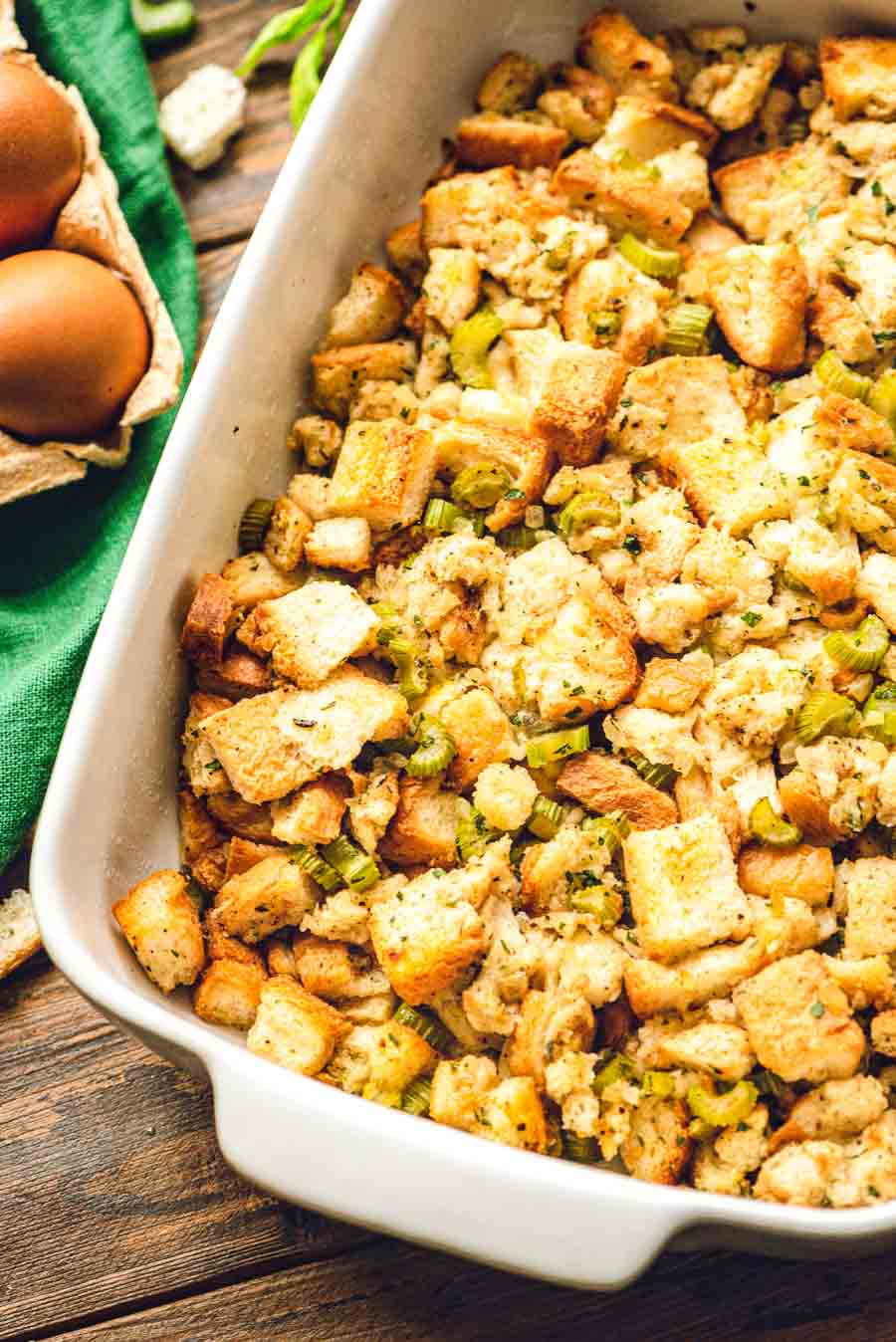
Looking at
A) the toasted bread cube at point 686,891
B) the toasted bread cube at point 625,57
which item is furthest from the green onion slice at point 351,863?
the toasted bread cube at point 625,57

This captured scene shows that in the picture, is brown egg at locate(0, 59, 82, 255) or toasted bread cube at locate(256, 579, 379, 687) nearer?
toasted bread cube at locate(256, 579, 379, 687)

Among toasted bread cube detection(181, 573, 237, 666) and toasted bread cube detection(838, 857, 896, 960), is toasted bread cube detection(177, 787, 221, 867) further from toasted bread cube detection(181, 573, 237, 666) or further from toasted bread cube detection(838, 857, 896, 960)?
toasted bread cube detection(838, 857, 896, 960)

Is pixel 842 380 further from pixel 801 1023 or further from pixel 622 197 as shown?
pixel 801 1023

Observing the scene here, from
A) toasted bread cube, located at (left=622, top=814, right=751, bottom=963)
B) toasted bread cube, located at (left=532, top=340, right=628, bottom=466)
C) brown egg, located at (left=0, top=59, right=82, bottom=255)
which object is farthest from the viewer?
brown egg, located at (left=0, top=59, right=82, bottom=255)

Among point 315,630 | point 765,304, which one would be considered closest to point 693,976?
point 315,630

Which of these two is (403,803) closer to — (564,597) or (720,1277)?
(564,597)

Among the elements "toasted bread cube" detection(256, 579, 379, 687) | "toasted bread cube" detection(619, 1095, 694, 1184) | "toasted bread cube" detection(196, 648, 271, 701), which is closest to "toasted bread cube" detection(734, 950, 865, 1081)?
"toasted bread cube" detection(619, 1095, 694, 1184)
